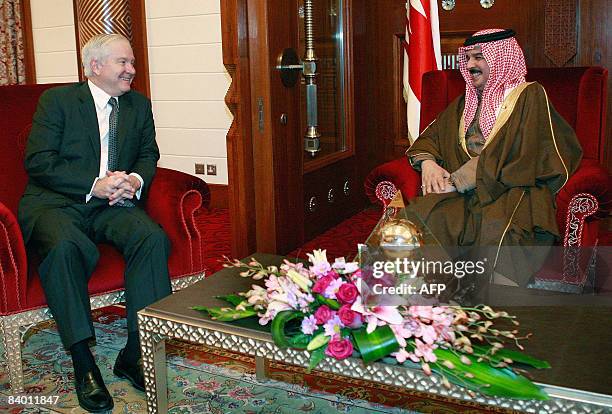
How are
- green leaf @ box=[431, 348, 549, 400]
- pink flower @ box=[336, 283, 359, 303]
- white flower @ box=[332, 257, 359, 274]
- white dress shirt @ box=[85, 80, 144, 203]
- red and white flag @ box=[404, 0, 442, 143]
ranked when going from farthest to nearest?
red and white flag @ box=[404, 0, 442, 143]
white dress shirt @ box=[85, 80, 144, 203]
white flower @ box=[332, 257, 359, 274]
pink flower @ box=[336, 283, 359, 303]
green leaf @ box=[431, 348, 549, 400]

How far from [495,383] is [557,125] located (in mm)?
1663

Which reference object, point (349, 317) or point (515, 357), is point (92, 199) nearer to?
point (349, 317)

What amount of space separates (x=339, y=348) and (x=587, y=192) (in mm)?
1417

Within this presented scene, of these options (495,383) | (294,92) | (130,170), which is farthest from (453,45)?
(495,383)

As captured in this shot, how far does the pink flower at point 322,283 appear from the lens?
6.09ft

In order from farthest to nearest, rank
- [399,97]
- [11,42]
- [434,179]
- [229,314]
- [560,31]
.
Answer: [11,42], [399,97], [560,31], [434,179], [229,314]

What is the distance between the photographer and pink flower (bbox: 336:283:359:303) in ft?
5.90

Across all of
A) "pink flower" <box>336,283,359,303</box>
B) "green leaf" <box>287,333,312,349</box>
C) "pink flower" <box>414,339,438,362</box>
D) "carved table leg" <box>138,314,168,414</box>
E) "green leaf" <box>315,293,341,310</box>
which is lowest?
"carved table leg" <box>138,314,168,414</box>

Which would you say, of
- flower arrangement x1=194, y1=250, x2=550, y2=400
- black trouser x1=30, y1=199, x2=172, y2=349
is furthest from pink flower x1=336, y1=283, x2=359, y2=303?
black trouser x1=30, y1=199, x2=172, y2=349

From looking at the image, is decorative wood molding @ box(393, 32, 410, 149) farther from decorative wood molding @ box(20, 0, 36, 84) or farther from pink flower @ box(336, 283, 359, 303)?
pink flower @ box(336, 283, 359, 303)

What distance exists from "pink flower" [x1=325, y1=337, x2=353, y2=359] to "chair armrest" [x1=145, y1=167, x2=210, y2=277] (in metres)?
1.24

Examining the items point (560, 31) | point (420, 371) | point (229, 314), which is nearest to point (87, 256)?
point (229, 314)

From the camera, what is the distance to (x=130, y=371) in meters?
2.64

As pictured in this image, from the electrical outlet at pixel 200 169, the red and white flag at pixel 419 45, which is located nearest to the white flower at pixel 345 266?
the red and white flag at pixel 419 45
